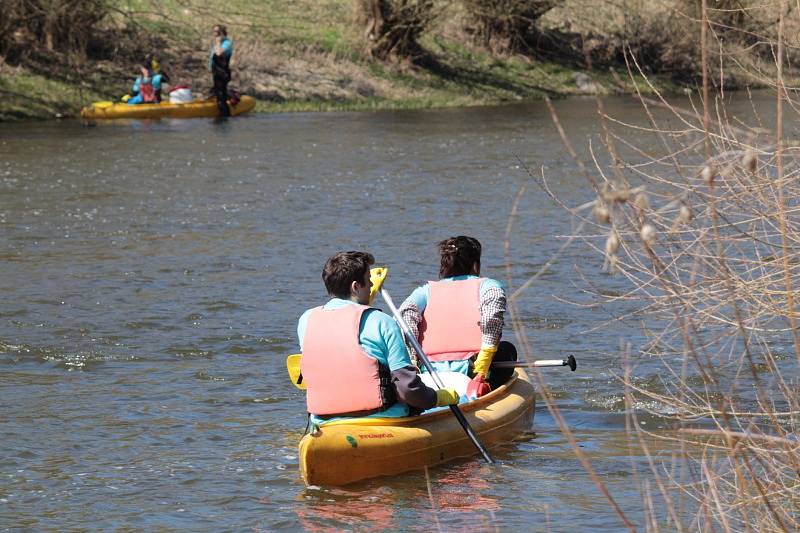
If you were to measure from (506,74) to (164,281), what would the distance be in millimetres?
21532

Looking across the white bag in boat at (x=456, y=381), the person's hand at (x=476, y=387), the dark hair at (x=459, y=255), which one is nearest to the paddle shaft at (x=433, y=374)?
the white bag in boat at (x=456, y=381)

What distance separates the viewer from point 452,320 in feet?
26.3

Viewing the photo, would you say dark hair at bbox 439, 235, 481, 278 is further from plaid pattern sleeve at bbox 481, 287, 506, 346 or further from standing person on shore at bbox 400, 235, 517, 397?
plaid pattern sleeve at bbox 481, 287, 506, 346

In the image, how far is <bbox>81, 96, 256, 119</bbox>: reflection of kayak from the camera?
83.7ft

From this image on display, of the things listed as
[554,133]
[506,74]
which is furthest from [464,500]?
[506,74]

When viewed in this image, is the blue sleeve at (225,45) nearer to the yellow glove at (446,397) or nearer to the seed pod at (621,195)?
the yellow glove at (446,397)

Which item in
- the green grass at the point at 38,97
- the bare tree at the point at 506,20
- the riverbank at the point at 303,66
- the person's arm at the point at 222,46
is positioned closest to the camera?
the green grass at the point at 38,97

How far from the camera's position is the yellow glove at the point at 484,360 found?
791cm

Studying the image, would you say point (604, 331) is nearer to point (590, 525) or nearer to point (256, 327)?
point (256, 327)

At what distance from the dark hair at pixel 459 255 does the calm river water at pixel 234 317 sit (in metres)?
1.08

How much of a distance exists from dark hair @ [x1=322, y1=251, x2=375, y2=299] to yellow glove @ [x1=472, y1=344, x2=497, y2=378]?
135 centimetres

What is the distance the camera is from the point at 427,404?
7.08 meters

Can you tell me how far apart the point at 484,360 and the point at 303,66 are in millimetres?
23203

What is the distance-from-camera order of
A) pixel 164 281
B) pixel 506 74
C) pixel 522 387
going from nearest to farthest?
pixel 522 387, pixel 164 281, pixel 506 74
